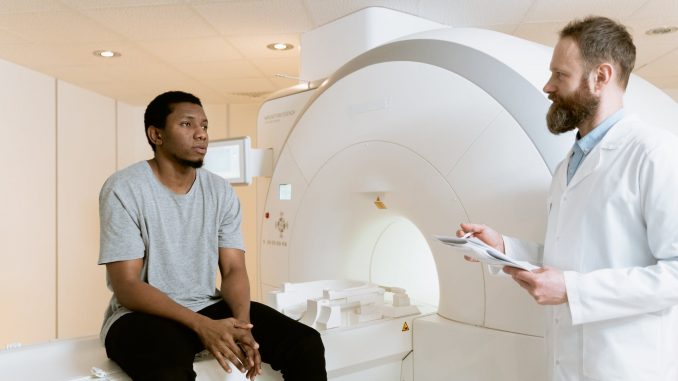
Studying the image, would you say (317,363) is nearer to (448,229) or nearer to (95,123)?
(448,229)

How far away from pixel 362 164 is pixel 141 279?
1020mm

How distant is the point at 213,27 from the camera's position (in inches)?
124

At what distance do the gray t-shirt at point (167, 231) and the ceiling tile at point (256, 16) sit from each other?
1492mm

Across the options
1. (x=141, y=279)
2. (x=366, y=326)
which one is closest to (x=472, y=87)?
(x=366, y=326)

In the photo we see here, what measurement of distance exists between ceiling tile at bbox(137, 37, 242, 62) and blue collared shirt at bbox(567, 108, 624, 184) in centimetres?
254

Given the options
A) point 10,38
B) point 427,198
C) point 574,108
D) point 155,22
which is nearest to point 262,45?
point 155,22

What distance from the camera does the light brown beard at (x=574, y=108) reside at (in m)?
1.28

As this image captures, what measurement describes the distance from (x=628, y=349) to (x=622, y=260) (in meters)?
0.19

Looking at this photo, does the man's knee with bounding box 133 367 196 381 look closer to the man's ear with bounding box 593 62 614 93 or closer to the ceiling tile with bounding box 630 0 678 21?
the man's ear with bounding box 593 62 614 93

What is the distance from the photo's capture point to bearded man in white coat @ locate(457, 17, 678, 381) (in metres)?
1.12

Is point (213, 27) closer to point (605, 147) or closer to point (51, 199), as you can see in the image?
point (51, 199)

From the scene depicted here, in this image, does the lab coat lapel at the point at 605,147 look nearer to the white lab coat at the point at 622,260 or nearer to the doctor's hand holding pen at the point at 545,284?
the white lab coat at the point at 622,260

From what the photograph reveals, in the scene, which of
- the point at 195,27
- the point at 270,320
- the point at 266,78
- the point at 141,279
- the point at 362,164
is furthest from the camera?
the point at 266,78

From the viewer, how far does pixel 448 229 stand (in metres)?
1.82
